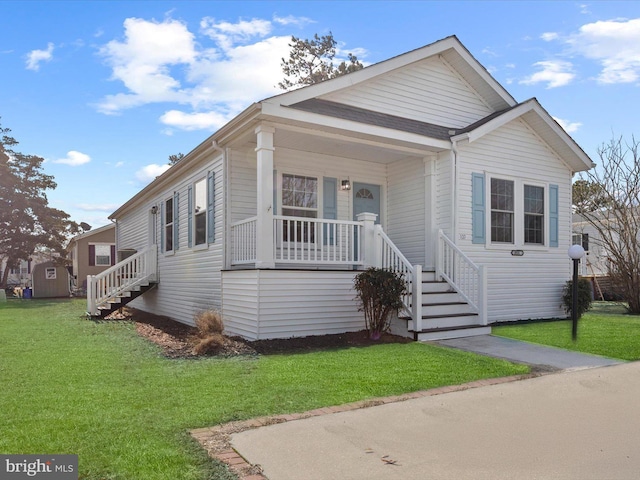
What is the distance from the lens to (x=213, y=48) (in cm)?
1184

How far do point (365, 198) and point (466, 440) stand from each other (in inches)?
310

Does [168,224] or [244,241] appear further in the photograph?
[168,224]

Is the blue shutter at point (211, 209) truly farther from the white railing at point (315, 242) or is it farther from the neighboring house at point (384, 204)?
the white railing at point (315, 242)

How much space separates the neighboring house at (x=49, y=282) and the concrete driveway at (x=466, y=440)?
1067 inches

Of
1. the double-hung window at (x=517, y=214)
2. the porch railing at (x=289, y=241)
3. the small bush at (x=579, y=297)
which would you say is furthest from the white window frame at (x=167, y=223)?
Result: the small bush at (x=579, y=297)

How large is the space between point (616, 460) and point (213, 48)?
11.4 m

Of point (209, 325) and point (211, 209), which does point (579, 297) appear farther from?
point (211, 209)

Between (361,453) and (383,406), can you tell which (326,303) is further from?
(361,453)

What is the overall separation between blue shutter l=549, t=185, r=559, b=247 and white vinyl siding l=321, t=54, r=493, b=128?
2408 millimetres

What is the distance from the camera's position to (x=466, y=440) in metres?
3.67

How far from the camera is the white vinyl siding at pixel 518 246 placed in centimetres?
1023

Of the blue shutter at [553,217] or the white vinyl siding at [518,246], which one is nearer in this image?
the white vinyl siding at [518,246]

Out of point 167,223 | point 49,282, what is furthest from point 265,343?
point 49,282

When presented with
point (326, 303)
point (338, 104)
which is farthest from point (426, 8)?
point (326, 303)
